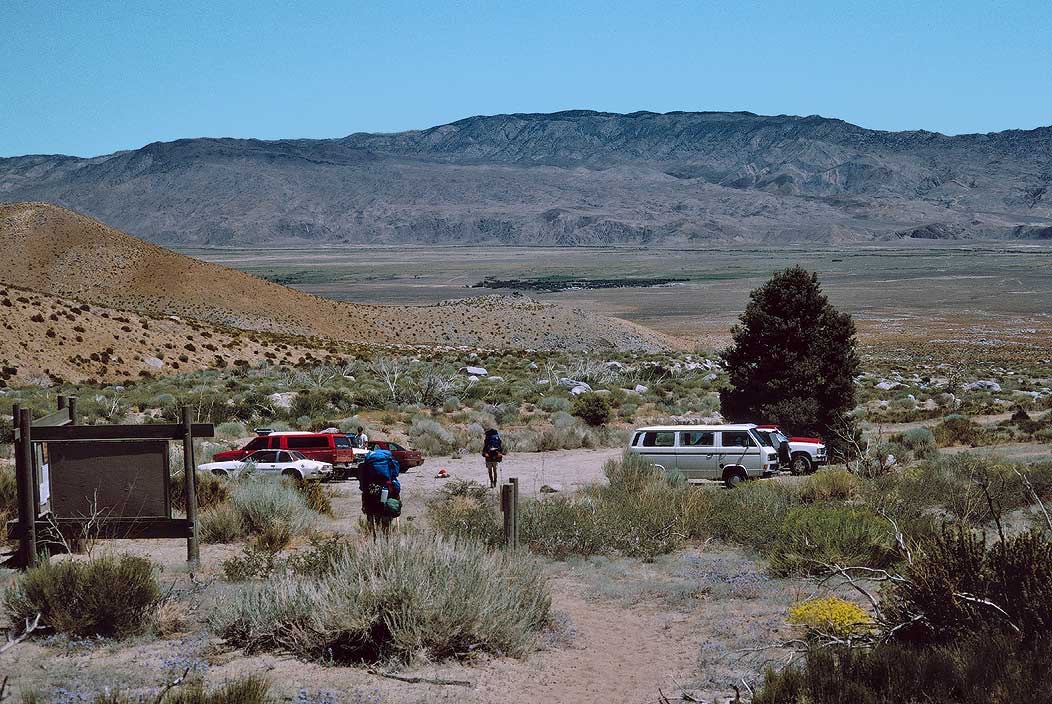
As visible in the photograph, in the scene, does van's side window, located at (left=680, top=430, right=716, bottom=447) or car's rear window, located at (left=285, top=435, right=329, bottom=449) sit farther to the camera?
car's rear window, located at (left=285, top=435, right=329, bottom=449)

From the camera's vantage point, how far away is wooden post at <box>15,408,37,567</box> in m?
10.2

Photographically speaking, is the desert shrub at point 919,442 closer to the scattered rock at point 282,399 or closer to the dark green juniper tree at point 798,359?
the dark green juniper tree at point 798,359

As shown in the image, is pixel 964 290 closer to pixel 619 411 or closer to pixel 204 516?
pixel 619 411

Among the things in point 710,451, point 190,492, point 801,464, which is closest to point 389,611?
point 190,492

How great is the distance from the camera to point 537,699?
7441 mm

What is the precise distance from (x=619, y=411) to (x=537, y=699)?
27724 mm

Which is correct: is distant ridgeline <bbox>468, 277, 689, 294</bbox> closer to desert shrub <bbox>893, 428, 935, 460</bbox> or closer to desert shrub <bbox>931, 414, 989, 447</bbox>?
desert shrub <bbox>931, 414, 989, 447</bbox>

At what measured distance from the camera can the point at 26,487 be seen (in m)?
10.2

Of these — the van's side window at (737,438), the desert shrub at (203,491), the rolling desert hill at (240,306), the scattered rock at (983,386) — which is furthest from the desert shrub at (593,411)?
the rolling desert hill at (240,306)

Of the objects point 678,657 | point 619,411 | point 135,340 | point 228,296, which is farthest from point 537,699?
point 228,296

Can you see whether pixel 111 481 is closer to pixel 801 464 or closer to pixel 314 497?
pixel 314 497

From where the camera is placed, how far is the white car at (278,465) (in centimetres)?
1909

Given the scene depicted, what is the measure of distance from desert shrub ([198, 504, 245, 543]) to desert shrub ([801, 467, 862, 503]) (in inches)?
326

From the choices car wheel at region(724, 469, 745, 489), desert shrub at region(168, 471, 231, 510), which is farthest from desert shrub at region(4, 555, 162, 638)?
car wheel at region(724, 469, 745, 489)
